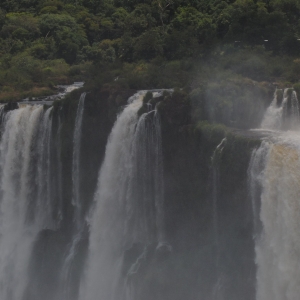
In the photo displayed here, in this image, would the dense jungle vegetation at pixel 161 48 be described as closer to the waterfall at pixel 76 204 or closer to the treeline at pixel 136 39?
the treeline at pixel 136 39

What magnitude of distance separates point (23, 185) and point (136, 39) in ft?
56.6

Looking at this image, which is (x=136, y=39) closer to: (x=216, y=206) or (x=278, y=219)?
(x=216, y=206)

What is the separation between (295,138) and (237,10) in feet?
69.7

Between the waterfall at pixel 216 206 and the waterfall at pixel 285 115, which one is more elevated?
the waterfall at pixel 285 115

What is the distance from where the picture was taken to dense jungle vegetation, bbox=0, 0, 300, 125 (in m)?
29.5

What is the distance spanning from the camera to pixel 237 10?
137 feet

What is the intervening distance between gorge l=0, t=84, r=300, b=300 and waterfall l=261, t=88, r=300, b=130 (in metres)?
0.04

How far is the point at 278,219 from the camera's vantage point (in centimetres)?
2034

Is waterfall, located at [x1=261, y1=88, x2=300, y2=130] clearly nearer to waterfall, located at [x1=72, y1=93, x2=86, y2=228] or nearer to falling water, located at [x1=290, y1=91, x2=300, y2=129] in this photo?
falling water, located at [x1=290, y1=91, x2=300, y2=129]

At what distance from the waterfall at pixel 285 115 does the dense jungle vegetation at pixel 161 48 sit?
0.66 m

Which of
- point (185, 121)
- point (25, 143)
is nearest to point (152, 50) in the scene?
point (25, 143)

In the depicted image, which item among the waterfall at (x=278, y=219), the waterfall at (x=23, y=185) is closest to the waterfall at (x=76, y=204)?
the waterfall at (x=23, y=185)

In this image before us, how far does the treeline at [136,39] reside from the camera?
121 ft

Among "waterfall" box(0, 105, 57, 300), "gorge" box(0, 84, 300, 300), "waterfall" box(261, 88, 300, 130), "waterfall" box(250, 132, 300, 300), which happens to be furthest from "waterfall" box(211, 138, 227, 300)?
"waterfall" box(0, 105, 57, 300)
